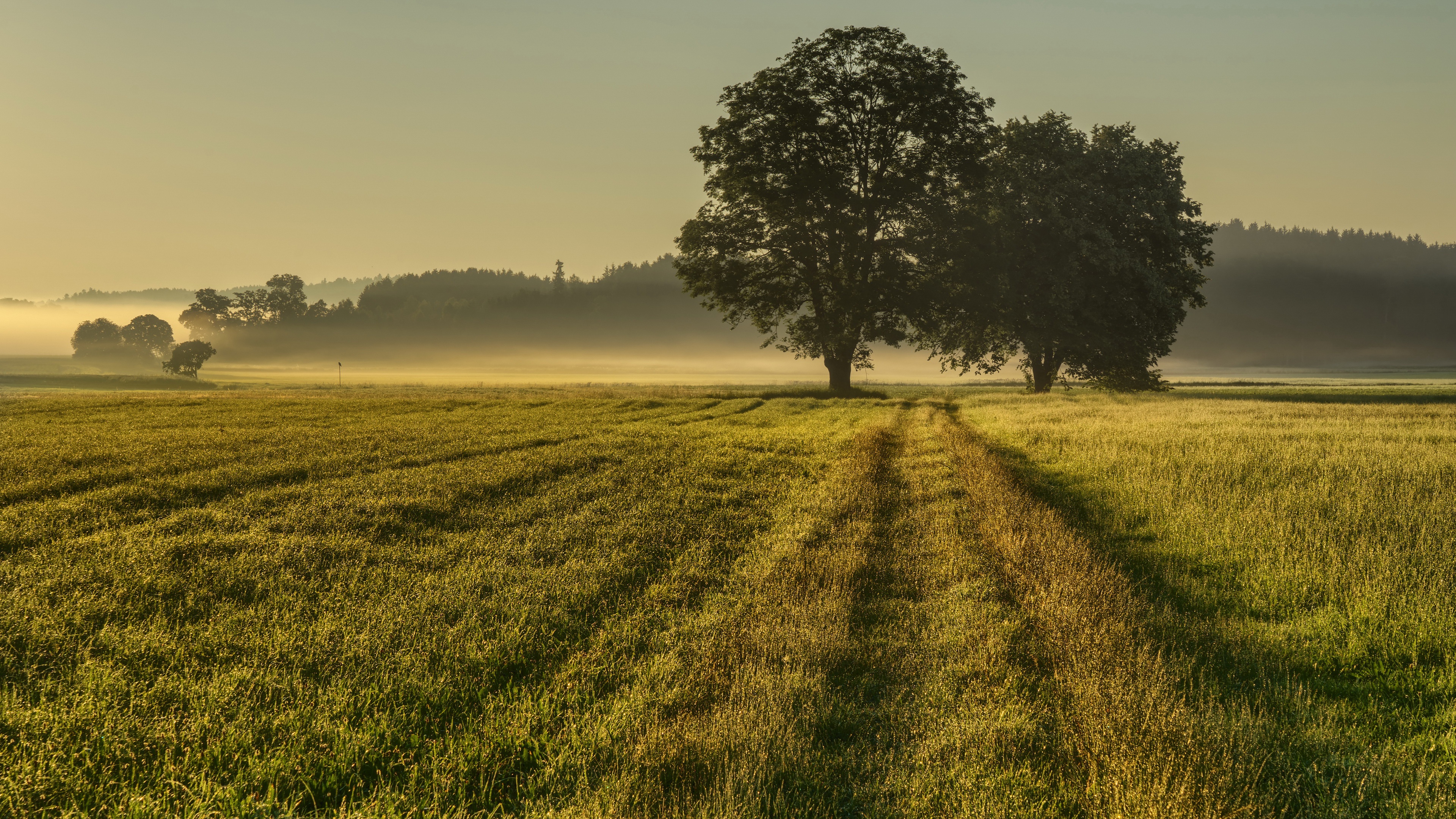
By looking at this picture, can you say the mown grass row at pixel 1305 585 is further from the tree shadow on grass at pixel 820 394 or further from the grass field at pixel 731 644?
the tree shadow on grass at pixel 820 394

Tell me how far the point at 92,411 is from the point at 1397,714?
43.4 m

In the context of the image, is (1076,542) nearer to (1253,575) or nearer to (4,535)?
(1253,575)

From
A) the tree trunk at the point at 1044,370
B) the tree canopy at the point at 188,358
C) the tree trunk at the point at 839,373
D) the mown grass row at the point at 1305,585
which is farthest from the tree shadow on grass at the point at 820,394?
the tree canopy at the point at 188,358

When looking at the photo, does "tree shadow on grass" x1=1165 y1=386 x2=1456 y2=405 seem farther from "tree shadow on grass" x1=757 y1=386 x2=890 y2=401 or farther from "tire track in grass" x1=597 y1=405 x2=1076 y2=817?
"tire track in grass" x1=597 y1=405 x2=1076 y2=817

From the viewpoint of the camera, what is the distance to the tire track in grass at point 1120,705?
382 cm

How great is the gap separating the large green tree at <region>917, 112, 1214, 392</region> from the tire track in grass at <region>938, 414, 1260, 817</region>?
127ft

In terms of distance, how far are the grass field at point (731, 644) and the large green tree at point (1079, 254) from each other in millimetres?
32118

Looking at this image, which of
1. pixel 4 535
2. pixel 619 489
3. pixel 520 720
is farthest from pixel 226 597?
pixel 619 489

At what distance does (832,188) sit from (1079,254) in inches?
647

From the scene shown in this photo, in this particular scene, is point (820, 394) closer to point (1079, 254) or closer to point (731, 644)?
point (1079, 254)

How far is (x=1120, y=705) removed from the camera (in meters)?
4.68

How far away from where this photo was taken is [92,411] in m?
31.2

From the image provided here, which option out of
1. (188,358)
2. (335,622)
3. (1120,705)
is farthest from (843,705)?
(188,358)

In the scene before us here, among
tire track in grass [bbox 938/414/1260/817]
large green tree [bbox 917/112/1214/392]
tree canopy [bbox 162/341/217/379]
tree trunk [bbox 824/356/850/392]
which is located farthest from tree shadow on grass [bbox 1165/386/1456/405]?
tree canopy [bbox 162/341/217/379]
